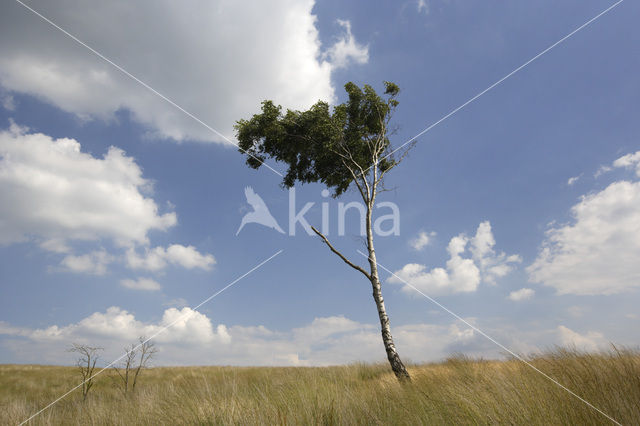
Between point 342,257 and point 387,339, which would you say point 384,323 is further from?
point 342,257

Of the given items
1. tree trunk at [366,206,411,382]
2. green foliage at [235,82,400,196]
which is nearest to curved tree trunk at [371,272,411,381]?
tree trunk at [366,206,411,382]

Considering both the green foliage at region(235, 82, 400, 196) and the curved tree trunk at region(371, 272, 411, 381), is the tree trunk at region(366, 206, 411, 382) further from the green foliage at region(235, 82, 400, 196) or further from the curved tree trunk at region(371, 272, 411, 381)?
the green foliage at region(235, 82, 400, 196)

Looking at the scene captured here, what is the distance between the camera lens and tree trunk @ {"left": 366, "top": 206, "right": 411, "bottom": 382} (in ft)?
35.6

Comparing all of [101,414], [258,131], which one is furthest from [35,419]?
[258,131]

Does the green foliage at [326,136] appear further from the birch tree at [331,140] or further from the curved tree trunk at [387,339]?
the curved tree trunk at [387,339]

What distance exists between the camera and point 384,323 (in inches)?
449

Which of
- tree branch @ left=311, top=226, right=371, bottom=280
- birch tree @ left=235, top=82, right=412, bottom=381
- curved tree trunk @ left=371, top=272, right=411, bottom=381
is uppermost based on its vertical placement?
birch tree @ left=235, top=82, right=412, bottom=381

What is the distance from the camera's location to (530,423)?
3.68 meters

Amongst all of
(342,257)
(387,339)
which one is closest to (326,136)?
(342,257)

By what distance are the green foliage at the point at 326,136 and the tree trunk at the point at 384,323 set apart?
4202 millimetres

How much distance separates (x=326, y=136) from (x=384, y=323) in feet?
27.1

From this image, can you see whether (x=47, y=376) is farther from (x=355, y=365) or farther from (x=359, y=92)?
(x=359, y=92)

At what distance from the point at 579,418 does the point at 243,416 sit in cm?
456

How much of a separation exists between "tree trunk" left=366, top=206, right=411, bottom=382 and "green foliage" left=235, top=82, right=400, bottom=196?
165 inches
